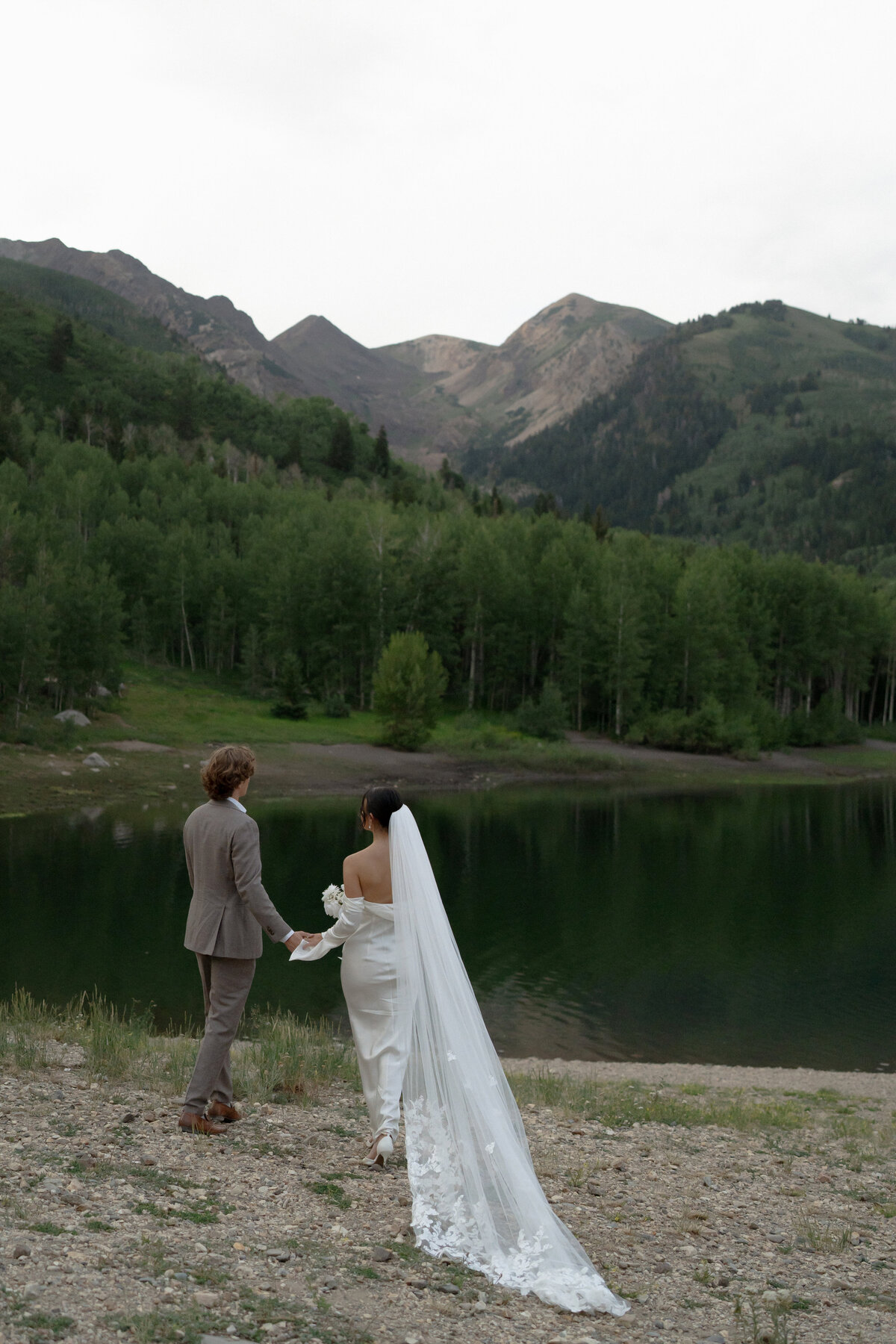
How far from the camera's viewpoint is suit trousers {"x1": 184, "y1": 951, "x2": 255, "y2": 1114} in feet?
25.7

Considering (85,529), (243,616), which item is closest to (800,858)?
(243,616)

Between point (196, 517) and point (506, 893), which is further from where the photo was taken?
point (196, 517)

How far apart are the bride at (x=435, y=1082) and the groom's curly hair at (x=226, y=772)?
96 cm

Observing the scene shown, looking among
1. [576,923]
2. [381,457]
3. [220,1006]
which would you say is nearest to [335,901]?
[220,1006]

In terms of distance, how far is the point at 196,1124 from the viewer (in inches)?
318

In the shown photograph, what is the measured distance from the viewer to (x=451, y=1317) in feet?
18.0

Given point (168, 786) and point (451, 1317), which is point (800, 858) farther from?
point (451, 1317)

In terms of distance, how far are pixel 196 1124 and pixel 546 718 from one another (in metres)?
64.9

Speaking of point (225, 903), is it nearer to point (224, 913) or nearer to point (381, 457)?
point (224, 913)

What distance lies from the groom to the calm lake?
1076 centimetres

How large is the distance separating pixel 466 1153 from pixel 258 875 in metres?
2.45

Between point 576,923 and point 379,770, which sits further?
point 379,770

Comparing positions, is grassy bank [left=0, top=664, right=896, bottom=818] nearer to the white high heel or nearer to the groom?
the groom

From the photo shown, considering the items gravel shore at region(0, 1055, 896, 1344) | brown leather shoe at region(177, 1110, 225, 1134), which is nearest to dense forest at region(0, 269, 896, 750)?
gravel shore at region(0, 1055, 896, 1344)
